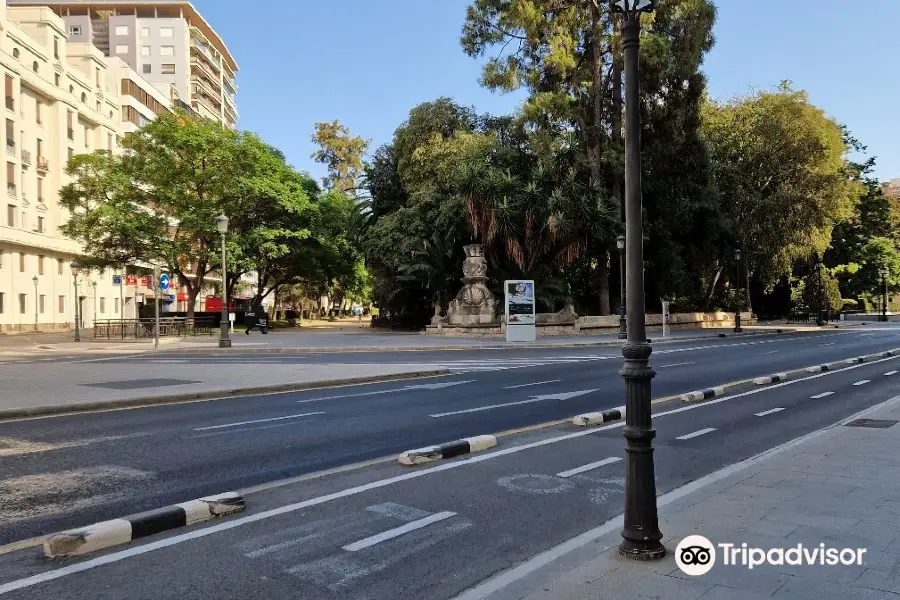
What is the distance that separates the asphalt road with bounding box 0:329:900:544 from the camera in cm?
659

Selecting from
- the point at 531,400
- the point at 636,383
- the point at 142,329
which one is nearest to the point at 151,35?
the point at 142,329

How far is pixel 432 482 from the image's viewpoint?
7.06 metres

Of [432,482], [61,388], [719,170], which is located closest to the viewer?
[432,482]

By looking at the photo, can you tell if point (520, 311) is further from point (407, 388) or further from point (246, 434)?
point (246, 434)

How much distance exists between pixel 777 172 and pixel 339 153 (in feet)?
152

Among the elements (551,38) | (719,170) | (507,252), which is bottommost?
(507,252)

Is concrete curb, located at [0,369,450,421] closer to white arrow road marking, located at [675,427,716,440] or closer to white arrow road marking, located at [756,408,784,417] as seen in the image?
white arrow road marking, located at [675,427,716,440]

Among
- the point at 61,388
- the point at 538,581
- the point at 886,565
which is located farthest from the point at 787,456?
the point at 61,388

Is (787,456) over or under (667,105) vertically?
under

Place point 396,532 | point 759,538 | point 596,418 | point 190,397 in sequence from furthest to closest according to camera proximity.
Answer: point 190,397
point 596,418
point 396,532
point 759,538

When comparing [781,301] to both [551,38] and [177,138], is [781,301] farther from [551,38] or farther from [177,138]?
[177,138]

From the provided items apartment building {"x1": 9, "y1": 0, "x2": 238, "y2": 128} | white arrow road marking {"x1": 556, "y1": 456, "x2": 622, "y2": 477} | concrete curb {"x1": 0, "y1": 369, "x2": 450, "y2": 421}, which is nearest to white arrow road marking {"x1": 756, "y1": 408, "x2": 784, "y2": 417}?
white arrow road marking {"x1": 556, "y1": 456, "x2": 622, "y2": 477}

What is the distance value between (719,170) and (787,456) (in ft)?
140

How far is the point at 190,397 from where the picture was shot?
13.5 meters
